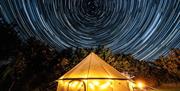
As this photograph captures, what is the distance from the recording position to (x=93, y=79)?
9.05 m

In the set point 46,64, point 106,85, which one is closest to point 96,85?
point 106,85

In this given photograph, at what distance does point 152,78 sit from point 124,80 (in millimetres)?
14816

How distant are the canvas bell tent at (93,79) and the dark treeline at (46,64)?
7.70 feet

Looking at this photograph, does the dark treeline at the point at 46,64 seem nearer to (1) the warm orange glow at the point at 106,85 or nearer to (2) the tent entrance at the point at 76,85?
(2) the tent entrance at the point at 76,85

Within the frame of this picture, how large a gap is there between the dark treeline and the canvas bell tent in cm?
235

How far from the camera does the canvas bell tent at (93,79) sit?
29.7 feet

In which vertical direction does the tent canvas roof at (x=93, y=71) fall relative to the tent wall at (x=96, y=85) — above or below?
above

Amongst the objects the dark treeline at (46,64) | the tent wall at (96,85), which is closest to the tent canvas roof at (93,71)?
the tent wall at (96,85)

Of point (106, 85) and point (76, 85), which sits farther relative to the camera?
point (76, 85)

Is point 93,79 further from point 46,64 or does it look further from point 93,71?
point 46,64

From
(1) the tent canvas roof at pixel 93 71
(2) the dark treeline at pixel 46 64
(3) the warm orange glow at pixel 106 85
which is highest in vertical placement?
(2) the dark treeline at pixel 46 64

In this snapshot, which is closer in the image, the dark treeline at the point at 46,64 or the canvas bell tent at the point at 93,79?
the canvas bell tent at the point at 93,79

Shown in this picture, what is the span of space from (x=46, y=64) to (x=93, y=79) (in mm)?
10426

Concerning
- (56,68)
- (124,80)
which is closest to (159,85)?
(56,68)
